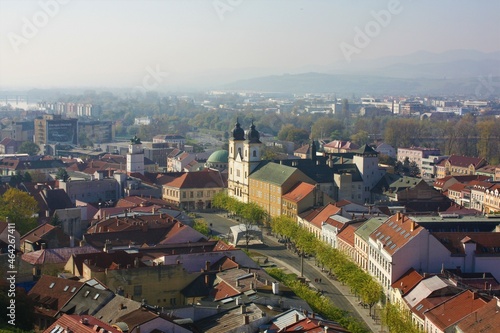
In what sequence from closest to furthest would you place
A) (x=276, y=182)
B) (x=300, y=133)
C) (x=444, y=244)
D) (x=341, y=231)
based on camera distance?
(x=444, y=244)
(x=341, y=231)
(x=276, y=182)
(x=300, y=133)

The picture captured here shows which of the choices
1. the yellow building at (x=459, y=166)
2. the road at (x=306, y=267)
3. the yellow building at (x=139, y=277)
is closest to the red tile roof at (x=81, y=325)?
the yellow building at (x=139, y=277)

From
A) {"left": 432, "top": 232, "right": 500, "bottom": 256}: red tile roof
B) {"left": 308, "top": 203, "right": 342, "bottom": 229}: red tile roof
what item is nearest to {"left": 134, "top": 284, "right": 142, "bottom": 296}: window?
{"left": 432, "top": 232, "right": 500, "bottom": 256}: red tile roof

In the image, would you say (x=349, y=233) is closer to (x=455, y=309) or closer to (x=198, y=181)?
(x=455, y=309)

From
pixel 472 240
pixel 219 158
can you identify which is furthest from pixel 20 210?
pixel 219 158

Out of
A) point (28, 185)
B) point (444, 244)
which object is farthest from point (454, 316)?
point (28, 185)

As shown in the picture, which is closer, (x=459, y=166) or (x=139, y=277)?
(x=139, y=277)

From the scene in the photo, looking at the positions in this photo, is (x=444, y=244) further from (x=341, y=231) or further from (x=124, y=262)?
(x=124, y=262)
